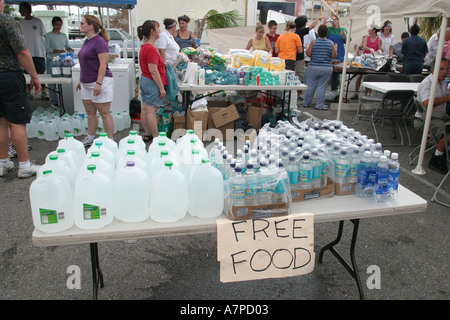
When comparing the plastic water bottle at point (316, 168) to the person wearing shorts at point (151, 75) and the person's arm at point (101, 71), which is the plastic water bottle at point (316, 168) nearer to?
the person wearing shorts at point (151, 75)

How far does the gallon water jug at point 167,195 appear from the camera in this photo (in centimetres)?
198

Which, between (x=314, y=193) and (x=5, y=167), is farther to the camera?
(x=5, y=167)

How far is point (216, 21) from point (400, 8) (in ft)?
43.2

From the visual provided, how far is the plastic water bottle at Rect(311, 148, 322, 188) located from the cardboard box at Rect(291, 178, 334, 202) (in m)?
0.04

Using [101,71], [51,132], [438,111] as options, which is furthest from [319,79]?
[51,132]

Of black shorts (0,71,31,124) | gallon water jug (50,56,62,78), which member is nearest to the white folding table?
black shorts (0,71,31,124)

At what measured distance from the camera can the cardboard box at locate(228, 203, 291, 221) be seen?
1989 mm

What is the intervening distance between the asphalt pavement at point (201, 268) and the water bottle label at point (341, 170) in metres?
1.00

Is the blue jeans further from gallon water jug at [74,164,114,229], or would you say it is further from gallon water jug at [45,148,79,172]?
gallon water jug at [74,164,114,229]

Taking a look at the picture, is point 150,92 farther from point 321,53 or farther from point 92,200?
point 321,53

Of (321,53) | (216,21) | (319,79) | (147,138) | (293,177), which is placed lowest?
(147,138)

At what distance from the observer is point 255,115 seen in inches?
260

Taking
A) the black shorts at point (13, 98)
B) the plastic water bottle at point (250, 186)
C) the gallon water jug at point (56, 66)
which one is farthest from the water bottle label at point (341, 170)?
the gallon water jug at point (56, 66)
